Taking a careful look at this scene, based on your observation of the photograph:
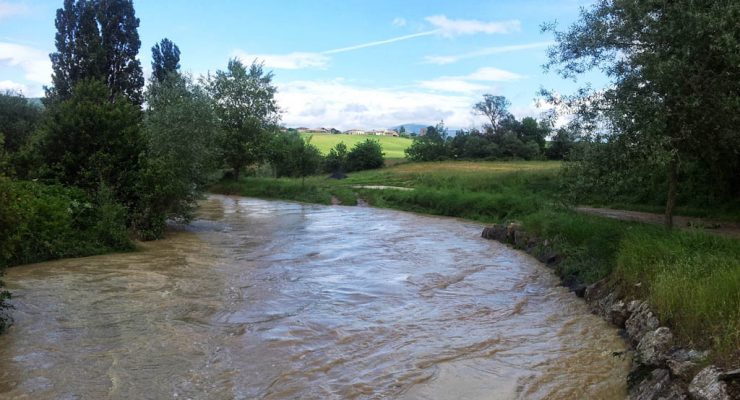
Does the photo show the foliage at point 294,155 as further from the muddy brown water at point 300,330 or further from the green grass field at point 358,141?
the green grass field at point 358,141

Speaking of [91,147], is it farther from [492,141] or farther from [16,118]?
[492,141]

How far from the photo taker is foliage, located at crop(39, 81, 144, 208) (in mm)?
18484

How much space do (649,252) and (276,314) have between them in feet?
23.8

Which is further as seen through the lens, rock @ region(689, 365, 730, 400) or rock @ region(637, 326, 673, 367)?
rock @ region(637, 326, 673, 367)

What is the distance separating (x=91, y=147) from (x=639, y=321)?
18.1 meters

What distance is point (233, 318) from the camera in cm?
998

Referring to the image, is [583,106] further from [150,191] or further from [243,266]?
[150,191]

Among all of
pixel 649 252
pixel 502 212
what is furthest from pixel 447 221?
pixel 649 252

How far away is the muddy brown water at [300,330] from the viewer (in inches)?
274

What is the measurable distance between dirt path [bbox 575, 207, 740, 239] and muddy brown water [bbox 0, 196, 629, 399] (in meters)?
6.75

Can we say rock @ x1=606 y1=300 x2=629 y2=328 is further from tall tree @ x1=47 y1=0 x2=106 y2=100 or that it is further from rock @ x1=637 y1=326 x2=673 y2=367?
tall tree @ x1=47 y1=0 x2=106 y2=100

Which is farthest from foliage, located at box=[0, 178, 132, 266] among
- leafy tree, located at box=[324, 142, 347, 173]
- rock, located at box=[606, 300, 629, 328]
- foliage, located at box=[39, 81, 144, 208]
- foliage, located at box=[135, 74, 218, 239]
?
leafy tree, located at box=[324, 142, 347, 173]

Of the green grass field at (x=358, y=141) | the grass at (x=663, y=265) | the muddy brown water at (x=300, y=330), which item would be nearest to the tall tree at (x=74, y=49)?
the muddy brown water at (x=300, y=330)

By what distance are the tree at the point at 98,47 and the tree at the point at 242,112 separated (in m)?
6.54
